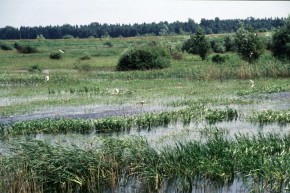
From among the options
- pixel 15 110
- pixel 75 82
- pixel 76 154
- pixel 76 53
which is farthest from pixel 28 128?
pixel 76 53

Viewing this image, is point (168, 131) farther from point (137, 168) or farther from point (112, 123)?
point (137, 168)

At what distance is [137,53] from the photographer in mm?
62875

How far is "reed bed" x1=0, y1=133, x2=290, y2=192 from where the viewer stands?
48.1 ft

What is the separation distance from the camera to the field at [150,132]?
1518cm

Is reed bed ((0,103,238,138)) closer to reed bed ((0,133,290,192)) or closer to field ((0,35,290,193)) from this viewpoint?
field ((0,35,290,193))

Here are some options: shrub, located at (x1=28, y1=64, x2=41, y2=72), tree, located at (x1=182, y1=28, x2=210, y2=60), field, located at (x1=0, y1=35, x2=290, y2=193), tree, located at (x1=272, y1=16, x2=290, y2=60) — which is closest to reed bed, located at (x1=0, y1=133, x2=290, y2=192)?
field, located at (x1=0, y1=35, x2=290, y2=193)

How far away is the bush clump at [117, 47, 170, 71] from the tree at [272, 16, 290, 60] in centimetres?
1553

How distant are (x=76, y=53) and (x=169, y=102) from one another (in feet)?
192

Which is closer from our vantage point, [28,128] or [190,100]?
[28,128]

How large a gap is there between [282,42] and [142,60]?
19.7 m

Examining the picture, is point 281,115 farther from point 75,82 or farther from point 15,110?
point 75,82

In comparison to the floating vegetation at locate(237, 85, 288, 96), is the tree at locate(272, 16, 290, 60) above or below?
above

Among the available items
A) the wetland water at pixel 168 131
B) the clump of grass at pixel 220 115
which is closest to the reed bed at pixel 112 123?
the clump of grass at pixel 220 115

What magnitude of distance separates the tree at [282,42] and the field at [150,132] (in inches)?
343
